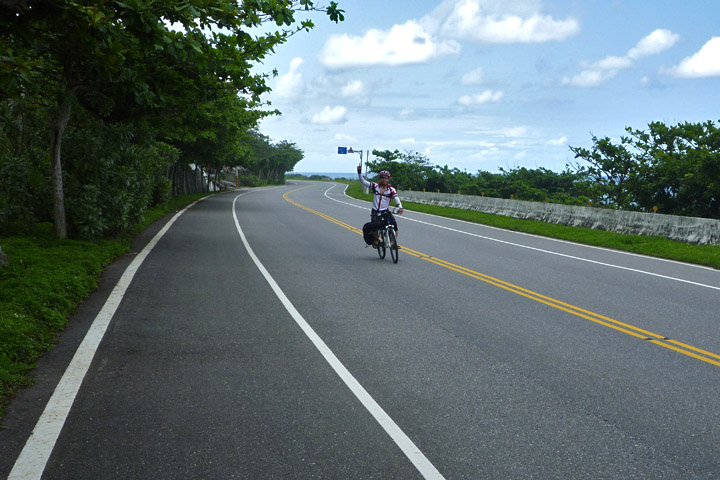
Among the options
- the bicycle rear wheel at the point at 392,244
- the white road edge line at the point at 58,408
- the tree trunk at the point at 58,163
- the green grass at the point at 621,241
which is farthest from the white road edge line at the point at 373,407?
the green grass at the point at 621,241

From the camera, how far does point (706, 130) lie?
27859mm

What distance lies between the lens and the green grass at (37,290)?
579 cm

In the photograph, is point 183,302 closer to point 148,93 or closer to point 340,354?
point 340,354

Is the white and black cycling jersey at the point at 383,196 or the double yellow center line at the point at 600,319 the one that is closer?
the double yellow center line at the point at 600,319

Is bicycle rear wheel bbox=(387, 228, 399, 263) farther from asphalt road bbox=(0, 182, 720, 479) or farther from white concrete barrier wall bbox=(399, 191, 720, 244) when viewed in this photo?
white concrete barrier wall bbox=(399, 191, 720, 244)

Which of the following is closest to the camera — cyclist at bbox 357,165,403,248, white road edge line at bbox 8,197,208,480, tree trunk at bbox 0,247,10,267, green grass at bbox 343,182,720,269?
white road edge line at bbox 8,197,208,480

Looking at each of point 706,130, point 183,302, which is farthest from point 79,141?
point 706,130

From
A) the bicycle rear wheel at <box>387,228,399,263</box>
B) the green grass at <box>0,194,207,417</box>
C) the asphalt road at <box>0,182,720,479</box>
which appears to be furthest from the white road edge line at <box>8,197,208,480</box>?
the bicycle rear wheel at <box>387,228,399,263</box>

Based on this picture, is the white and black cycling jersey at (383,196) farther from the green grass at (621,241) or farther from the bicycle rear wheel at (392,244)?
the green grass at (621,241)

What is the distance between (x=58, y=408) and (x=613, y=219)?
19530 millimetres

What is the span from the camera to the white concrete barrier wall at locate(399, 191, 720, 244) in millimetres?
17469

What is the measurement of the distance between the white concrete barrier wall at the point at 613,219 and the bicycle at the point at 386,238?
9192 millimetres

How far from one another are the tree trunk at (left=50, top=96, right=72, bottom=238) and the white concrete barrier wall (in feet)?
52.4

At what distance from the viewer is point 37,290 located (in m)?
8.05
